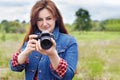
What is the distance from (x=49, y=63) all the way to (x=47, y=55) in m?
0.10

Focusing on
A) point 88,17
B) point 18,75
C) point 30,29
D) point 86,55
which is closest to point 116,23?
point 88,17

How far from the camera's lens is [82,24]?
231 feet

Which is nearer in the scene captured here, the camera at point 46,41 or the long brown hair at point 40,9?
the camera at point 46,41

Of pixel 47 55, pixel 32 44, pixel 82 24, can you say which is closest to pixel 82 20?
pixel 82 24

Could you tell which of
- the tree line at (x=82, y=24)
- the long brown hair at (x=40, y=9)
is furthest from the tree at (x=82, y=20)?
the long brown hair at (x=40, y=9)

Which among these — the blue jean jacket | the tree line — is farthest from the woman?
the tree line

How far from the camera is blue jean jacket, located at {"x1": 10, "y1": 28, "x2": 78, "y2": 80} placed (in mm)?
3961

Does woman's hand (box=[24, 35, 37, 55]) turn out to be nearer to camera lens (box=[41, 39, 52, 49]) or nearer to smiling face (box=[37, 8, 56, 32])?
camera lens (box=[41, 39, 52, 49])

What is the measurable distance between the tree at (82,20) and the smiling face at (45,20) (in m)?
65.7

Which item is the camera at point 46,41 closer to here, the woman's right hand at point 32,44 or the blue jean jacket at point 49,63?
the woman's right hand at point 32,44

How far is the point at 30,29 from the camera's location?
4184 millimetres

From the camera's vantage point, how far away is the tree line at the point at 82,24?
61.4 meters

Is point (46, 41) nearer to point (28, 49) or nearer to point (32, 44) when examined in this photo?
point (32, 44)

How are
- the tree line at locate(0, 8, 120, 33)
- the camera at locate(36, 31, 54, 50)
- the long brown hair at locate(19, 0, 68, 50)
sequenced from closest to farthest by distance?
the camera at locate(36, 31, 54, 50)
the long brown hair at locate(19, 0, 68, 50)
the tree line at locate(0, 8, 120, 33)
